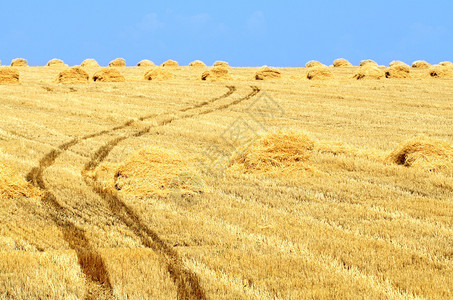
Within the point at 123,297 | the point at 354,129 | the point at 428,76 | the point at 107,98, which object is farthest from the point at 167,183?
the point at 428,76

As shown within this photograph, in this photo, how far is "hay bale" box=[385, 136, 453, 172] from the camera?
12445 millimetres

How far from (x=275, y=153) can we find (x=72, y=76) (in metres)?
28.6

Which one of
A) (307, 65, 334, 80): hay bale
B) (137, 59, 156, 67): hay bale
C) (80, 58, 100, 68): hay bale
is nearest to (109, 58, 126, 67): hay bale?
(137, 59, 156, 67): hay bale

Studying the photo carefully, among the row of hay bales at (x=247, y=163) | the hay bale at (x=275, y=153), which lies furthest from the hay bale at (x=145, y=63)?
the hay bale at (x=275, y=153)

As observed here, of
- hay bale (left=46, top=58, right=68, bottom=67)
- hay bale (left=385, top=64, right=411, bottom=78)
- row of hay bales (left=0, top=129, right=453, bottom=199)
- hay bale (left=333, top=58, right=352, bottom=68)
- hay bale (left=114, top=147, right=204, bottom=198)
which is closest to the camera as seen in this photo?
row of hay bales (left=0, top=129, right=453, bottom=199)

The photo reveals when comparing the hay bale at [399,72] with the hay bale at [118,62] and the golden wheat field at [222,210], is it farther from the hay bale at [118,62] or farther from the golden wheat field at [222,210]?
the hay bale at [118,62]

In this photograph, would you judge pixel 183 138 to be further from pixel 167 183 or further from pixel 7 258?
pixel 7 258

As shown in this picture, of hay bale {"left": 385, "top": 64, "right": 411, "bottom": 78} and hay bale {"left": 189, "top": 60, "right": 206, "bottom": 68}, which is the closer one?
hay bale {"left": 385, "top": 64, "right": 411, "bottom": 78}

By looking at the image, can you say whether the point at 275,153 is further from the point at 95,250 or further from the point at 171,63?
the point at 171,63

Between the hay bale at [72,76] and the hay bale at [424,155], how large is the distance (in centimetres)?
2930

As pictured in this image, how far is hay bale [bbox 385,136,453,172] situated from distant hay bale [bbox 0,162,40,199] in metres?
9.37

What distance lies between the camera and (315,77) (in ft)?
130

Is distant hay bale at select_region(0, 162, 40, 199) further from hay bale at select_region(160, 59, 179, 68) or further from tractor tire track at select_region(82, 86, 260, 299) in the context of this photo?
hay bale at select_region(160, 59, 179, 68)

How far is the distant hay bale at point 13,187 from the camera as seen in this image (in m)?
9.51
